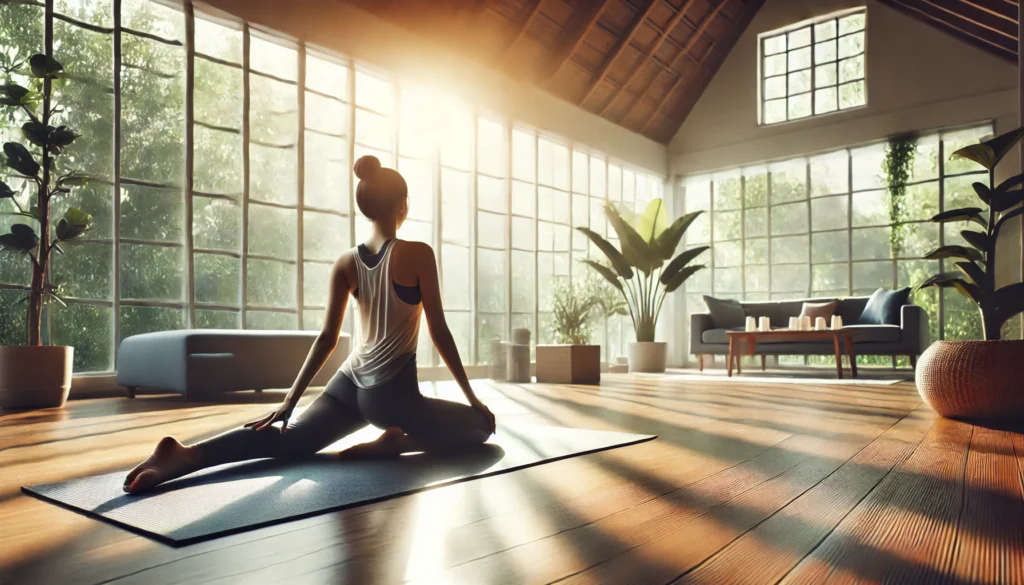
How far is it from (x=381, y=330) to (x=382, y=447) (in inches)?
14.3

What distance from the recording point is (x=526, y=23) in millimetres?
8125

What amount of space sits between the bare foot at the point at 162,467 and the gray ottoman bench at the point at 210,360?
2783 mm

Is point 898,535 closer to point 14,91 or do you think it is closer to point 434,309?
point 434,309

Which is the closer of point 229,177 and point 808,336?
point 229,177

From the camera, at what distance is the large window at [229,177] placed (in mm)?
5109

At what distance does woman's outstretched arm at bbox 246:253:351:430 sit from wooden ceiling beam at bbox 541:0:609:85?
23.4 ft

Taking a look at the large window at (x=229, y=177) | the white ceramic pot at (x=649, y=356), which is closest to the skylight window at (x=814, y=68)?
the white ceramic pot at (x=649, y=356)

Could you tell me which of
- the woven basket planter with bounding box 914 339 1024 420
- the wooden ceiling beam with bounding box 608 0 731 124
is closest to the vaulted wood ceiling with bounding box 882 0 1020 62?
the wooden ceiling beam with bounding box 608 0 731 124

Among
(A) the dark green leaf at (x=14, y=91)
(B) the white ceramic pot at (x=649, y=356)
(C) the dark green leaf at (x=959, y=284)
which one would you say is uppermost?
Answer: (A) the dark green leaf at (x=14, y=91)

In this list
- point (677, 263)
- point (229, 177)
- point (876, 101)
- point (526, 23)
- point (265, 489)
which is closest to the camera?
point (265, 489)

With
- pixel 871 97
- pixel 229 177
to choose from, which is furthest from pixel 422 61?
pixel 871 97

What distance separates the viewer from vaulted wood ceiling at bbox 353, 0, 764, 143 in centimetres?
760

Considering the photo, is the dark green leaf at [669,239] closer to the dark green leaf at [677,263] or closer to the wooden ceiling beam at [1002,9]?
the dark green leaf at [677,263]

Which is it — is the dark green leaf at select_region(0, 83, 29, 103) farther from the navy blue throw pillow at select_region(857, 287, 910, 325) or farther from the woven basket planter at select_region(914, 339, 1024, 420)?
the navy blue throw pillow at select_region(857, 287, 910, 325)
